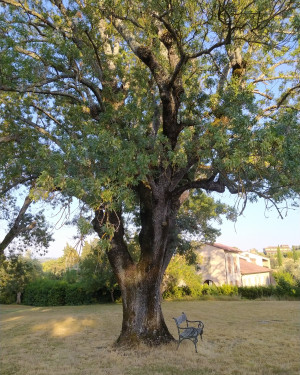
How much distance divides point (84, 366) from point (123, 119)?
24.0 feet

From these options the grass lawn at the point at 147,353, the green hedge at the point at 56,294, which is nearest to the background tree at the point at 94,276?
the green hedge at the point at 56,294

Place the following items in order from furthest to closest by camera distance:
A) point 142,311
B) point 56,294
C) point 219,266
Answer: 1. point 219,266
2. point 56,294
3. point 142,311

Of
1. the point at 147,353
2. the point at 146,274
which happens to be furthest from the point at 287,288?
the point at 147,353

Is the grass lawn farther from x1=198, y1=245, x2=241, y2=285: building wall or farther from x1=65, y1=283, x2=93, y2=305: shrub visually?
x1=198, y1=245, x2=241, y2=285: building wall

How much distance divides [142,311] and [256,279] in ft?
150

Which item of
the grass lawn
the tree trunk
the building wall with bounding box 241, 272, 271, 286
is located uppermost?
the building wall with bounding box 241, 272, 271, 286

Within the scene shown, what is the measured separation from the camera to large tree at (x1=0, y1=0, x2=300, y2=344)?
8.20 meters

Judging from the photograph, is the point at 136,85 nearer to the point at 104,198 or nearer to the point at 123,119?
the point at 123,119

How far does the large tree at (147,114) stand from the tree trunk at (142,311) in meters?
0.03

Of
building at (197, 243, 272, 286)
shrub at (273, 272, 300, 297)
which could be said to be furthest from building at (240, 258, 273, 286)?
shrub at (273, 272, 300, 297)

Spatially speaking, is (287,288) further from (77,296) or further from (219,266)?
(77,296)

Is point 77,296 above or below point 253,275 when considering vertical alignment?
below

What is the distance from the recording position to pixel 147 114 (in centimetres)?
1217

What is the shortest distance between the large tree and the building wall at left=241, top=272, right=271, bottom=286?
3864 centimetres
